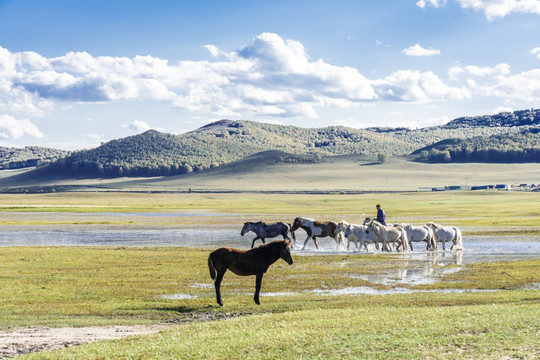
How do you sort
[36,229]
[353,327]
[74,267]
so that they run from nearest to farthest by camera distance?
[353,327] → [74,267] → [36,229]

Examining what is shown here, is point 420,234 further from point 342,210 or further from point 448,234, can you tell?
point 342,210

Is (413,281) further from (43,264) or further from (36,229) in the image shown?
(36,229)

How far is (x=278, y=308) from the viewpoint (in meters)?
17.5

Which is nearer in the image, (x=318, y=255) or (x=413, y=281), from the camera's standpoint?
(x=413, y=281)

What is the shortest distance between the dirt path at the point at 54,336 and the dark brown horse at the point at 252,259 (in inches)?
121

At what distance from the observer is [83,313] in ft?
56.6

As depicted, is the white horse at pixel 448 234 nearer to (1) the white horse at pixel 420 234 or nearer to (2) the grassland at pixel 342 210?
(1) the white horse at pixel 420 234

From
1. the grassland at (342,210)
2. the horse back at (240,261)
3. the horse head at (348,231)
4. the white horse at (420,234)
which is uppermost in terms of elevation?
the horse back at (240,261)

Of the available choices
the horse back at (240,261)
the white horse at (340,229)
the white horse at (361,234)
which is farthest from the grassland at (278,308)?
the white horse at (340,229)

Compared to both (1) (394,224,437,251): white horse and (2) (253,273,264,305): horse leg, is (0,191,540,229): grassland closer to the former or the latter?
(1) (394,224,437,251): white horse

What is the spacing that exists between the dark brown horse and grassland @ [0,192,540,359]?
0.85m

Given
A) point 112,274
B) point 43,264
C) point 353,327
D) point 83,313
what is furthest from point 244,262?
point 43,264

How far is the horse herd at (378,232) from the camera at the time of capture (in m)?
34.6

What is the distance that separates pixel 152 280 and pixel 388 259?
1213 cm
